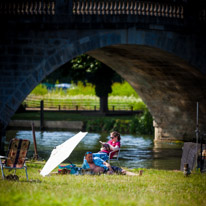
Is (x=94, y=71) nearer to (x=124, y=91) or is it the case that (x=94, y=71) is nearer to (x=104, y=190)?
(x=124, y=91)

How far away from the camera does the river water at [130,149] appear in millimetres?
19469

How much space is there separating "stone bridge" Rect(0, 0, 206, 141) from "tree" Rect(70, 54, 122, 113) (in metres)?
8.20

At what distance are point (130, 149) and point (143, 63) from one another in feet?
11.7

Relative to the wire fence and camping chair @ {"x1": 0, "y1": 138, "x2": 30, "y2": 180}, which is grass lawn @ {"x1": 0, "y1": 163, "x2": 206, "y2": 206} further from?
the wire fence

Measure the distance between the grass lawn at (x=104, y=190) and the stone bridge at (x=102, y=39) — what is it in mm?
4314

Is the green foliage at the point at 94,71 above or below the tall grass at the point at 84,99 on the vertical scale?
above

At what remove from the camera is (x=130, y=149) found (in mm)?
23562

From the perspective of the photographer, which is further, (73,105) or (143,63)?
(73,105)

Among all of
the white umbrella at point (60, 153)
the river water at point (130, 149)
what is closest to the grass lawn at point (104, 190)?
the white umbrella at point (60, 153)

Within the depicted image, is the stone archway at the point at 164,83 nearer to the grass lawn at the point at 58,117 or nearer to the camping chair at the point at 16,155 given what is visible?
the grass lawn at the point at 58,117

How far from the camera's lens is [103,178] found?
11625 mm

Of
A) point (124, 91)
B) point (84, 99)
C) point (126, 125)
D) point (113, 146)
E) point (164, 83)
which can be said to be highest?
point (164, 83)

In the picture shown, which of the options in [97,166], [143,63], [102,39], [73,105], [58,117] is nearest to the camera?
[97,166]

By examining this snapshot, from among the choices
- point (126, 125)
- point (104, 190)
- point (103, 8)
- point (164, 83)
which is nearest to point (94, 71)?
point (126, 125)
